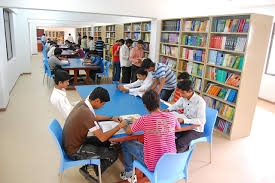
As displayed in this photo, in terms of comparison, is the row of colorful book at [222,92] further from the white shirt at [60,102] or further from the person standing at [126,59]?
the person standing at [126,59]

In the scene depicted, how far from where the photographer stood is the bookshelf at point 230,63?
143 inches

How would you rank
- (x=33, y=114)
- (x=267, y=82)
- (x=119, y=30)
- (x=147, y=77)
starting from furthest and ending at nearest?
(x=119, y=30) → (x=267, y=82) → (x=33, y=114) → (x=147, y=77)

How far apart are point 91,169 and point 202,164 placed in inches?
62.4

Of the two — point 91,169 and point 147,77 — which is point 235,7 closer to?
point 147,77

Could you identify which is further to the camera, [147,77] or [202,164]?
[147,77]

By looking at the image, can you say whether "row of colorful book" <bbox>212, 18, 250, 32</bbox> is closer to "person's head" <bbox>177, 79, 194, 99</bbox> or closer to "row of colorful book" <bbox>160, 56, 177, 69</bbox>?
"row of colorful book" <bbox>160, 56, 177, 69</bbox>

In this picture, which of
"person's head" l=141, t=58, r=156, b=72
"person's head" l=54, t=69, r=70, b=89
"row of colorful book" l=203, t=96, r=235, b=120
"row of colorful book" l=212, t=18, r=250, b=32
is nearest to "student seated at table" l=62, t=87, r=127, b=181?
"person's head" l=54, t=69, r=70, b=89

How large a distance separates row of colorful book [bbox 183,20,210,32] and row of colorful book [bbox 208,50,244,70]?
59cm

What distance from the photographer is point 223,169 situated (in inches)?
119

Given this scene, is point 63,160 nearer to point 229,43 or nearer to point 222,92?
point 222,92

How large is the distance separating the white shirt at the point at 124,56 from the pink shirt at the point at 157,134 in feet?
16.6

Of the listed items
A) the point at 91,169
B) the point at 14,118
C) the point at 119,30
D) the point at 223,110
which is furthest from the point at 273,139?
the point at 119,30

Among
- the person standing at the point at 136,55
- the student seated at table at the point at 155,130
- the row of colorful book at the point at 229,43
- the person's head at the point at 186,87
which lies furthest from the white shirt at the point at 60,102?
the person standing at the point at 136,55

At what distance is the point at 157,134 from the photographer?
1866 millimetres
